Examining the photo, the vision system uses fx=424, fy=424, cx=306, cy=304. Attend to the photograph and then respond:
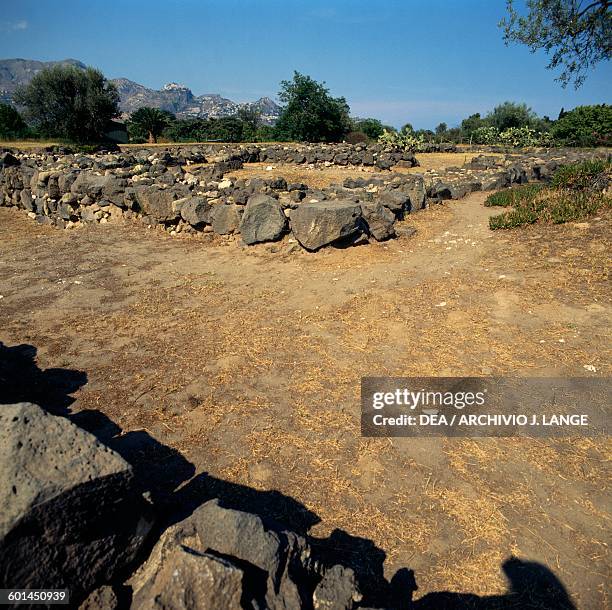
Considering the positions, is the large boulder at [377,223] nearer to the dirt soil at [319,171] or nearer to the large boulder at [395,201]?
the large boulder at [395,201]

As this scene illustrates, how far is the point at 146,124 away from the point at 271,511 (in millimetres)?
54747

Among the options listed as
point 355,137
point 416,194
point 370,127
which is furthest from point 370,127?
point 416,194

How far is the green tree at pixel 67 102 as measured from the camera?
119ft

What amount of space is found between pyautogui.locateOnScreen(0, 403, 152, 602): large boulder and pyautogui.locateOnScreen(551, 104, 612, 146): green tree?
46018mm

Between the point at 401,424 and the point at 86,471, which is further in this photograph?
the point at 401,424

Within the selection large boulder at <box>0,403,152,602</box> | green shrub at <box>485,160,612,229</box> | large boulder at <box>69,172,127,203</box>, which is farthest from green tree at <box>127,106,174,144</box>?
large boulder at <box>0,403,152,602</box>

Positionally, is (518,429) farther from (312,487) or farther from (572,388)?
(312,487)

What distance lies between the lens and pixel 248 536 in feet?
7.86

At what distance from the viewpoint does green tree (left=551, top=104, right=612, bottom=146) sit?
39438 millimetres

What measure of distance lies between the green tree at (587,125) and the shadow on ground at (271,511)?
44.7 meters

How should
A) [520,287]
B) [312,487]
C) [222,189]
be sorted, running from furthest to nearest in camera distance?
1. [222,189]
2. [520,287]
3. [312,487]

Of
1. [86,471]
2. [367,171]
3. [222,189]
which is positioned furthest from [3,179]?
[86,471]

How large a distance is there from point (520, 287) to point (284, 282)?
414cm

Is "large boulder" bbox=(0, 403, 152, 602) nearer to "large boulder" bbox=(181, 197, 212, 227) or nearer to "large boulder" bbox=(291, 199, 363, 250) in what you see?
"large boulder" bbox=(291, 199, 363, 250)
